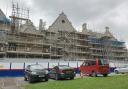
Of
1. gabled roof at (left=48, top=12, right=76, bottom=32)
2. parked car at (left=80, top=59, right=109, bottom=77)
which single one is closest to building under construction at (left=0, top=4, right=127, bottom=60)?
gabled roof at (left=48, top=12, right=76, bottom=32)

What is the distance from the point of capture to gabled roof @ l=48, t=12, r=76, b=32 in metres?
86.9

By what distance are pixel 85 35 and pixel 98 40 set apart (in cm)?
811

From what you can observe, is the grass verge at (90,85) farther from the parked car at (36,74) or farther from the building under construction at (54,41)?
the building under construction at (54,41)

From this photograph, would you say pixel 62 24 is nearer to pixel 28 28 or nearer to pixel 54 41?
pixel 54 41

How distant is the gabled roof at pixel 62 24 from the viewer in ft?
285

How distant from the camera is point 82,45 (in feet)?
302

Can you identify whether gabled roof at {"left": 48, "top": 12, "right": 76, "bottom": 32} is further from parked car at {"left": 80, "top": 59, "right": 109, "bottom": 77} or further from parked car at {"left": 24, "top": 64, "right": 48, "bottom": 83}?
parked car at {"left": 24, "top": 64, "right": 48, "bottom": 83}

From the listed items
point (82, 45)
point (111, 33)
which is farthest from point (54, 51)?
point (111, 33)

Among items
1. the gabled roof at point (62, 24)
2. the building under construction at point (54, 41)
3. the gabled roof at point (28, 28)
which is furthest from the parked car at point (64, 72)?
the gabled roof at point (62, 24)

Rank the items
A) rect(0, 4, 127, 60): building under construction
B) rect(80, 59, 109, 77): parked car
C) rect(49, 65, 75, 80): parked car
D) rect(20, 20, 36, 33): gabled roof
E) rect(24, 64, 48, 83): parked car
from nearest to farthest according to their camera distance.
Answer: rect(24, 64, 48, 83): parked car < rect(49, 65, 75, 80): parked car < rect(80, 59, 109, 77): parked car < rect(0, 4, 127, 60): building under construction < rect(20, 20, 36, 33): gabled roof

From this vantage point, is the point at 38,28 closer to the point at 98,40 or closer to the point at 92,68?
the point at 98,40

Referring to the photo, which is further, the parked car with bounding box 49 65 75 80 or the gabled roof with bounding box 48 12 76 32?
the gabled roof with bounding box 48 12 76 32

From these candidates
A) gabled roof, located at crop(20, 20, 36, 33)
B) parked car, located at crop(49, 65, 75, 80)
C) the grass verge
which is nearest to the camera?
the grass verge

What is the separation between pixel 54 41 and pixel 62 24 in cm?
1057
